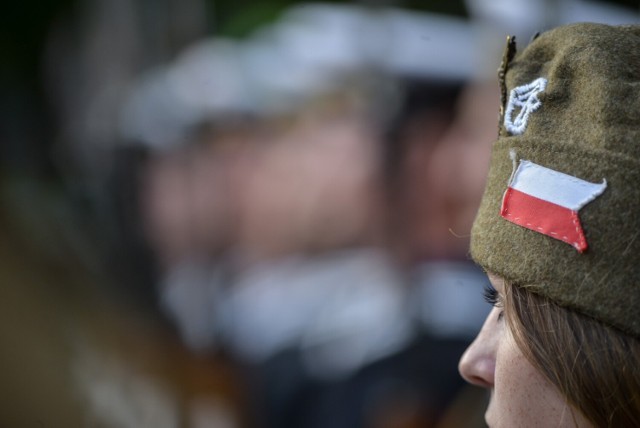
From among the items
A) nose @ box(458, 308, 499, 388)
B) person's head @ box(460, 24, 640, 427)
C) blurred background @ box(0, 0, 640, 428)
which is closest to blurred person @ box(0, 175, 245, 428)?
blurred background @ box(0, 0, 640, 428)

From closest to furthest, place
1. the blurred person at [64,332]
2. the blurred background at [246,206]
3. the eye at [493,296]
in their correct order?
the eye at [493,296]
the blurred background at [246,206]
the blurred person at [64,332]

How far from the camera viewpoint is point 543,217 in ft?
3.70

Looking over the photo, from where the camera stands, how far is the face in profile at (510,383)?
3.84 feet

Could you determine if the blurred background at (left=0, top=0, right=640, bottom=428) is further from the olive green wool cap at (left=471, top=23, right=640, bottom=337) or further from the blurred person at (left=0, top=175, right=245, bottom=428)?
the olive green wool cap at (left=471, top=23, right=640, bottom=337)

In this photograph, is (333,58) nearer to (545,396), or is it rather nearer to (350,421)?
(350,421)

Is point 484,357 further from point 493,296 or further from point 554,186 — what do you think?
point 554,186

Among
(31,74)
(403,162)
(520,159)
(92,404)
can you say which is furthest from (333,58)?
(520,159)

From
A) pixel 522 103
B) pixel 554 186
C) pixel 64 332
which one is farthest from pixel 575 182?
pixel 64 332

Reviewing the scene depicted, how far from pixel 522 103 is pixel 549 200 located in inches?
7.1

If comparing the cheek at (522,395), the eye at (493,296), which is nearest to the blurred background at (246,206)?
the eye at (493,296)

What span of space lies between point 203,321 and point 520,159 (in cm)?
257

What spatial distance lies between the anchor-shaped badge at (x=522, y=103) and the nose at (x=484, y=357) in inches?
11.6

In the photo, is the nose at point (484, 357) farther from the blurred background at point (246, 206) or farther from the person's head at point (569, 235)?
the blurred background at point (246, 206)

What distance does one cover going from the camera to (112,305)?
3.77m
